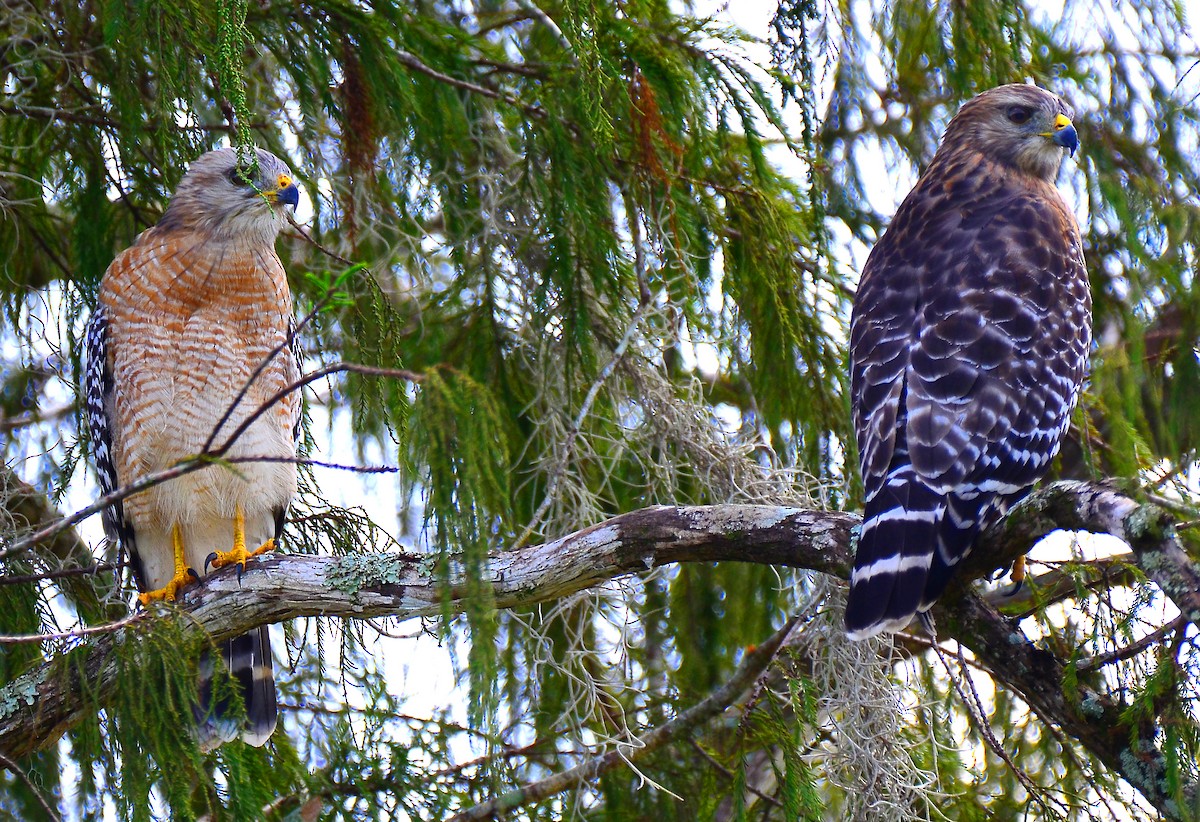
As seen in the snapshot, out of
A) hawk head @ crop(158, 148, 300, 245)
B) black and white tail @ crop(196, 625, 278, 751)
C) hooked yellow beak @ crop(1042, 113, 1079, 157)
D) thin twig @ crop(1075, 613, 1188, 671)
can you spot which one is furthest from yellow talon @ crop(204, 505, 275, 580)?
hooked yellow beak @ crop(1042, 113, 1079, 157)

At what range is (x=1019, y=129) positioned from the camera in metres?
4.29

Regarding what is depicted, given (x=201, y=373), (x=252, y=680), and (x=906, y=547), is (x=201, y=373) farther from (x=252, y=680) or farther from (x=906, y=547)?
(x=906, y=547)

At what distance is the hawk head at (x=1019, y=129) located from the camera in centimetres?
417

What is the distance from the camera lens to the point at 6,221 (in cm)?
414

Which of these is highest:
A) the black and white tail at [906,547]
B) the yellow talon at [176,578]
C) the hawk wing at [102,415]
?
the hawk wing at [102,415]

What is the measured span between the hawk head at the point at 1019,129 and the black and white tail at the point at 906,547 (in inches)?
60.1

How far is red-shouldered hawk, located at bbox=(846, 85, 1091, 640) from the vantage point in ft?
10.2

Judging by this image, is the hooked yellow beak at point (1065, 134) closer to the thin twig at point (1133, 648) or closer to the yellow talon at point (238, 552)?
the thin twig at point (1133, 648)

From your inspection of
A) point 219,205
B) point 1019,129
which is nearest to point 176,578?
point 219,205

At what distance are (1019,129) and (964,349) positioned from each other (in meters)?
1.14

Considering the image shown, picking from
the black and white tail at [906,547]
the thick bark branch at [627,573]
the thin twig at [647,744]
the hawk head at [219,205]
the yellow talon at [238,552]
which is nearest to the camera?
the thick bark branch at [627,573]

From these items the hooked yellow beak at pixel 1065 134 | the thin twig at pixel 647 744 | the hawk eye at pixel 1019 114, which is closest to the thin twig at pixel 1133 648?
the thin twig at pixel 647 744

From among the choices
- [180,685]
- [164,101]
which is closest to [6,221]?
[164,101]

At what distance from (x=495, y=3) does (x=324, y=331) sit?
6.31ft
